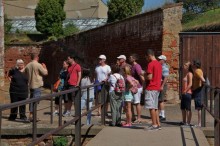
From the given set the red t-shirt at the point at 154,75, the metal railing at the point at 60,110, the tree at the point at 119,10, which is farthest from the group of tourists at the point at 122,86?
the tree at the point at 119,10

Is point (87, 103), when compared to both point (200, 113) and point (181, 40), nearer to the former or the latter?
point (200, 113)

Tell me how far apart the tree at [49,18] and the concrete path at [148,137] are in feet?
91.5

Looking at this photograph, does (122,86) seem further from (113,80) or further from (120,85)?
(113,80)

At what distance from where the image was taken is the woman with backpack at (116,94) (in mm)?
12148

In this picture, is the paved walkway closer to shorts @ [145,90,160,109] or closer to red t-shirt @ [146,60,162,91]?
shorts @ [145,90,160,109]

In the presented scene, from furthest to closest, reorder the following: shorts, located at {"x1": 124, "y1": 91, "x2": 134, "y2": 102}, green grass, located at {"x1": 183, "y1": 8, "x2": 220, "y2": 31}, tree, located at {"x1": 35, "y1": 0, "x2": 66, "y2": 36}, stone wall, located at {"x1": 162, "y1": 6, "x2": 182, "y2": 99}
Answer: tree, located at {"x1": 35, "y1": 0, "x2": 66, "y2": 36}, green grass, located at {"x1": 183, "y1": 8, "x2": 220, "y2": 31}, stone wall, located at {"x1": 162, "y1": 6, "x2": 182, "y2": 99}, shorts, located at {"x1": 124, "y1": 91, "x2": 134, "y2": 102}

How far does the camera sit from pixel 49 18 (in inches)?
1534

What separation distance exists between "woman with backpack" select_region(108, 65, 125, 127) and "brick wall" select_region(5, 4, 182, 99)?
6179 mm

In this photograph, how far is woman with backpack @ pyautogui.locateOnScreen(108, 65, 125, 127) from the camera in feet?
39.9

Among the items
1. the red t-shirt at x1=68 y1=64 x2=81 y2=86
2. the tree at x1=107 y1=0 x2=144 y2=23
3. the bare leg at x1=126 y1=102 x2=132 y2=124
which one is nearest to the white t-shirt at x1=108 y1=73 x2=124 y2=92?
the bare leg at x1=126 y1=102 x2=132 y2=124

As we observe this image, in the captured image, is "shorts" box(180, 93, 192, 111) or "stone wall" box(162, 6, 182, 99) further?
"stone wall" box(162, 6, 182, 99)

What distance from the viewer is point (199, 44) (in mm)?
18234

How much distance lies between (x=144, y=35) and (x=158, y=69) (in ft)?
26.5

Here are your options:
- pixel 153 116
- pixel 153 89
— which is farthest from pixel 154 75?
pixel 153 116
